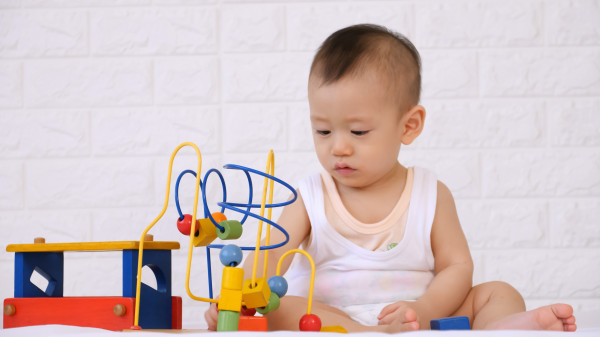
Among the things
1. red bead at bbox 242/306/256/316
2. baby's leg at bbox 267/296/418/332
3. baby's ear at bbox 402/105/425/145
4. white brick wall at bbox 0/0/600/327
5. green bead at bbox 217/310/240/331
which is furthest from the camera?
white brick wall at bbox 0/0/600/327

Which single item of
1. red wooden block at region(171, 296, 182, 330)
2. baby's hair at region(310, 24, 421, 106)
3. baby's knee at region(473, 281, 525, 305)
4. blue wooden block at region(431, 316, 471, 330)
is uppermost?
baby's hair at region(310, 24, 421, 106)

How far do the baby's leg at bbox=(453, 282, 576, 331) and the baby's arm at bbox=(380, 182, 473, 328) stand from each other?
0.09 ft

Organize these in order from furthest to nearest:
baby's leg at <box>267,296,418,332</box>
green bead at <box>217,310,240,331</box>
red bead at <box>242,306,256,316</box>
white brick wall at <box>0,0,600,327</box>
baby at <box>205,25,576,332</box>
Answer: white brick wall at <box>0,0,600,327</box>, baby at <box>205,25,576,332</box>, baby's leg at <box>267,296,418,332</box>, red bead at <box>242,306,256,316</box>, green bead at <box>217,310,240,331</box>

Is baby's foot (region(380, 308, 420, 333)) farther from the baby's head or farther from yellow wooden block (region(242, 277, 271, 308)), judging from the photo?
the baby's head

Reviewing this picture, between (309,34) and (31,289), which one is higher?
(309,34)

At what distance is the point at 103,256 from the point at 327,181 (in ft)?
2.86

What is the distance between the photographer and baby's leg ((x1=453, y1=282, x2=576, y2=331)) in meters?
1.08

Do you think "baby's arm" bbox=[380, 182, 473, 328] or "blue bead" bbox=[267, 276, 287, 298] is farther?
"baby's arm" bbox=[380, 182, 473, 328]

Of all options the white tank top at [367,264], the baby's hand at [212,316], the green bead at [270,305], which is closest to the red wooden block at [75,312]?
the baby's hand at [212,316]

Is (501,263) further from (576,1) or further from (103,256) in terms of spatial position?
(103,256)

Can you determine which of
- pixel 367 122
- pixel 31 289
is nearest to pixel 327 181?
pixel 367 122

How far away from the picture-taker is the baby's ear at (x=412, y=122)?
145cm

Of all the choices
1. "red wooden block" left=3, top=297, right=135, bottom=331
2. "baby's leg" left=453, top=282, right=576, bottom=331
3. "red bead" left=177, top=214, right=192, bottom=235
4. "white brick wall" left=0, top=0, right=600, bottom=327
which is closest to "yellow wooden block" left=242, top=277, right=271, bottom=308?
"red bead" left=177, top=214, right=192, bottom=235

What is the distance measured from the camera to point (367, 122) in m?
1.37
